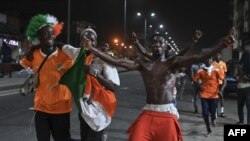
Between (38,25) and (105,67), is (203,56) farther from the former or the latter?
(38,25)

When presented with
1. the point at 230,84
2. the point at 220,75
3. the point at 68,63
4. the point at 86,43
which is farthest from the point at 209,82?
the point at 230,84

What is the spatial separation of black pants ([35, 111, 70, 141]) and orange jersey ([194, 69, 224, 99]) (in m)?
5.36

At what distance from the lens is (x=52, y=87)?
5.72 metres

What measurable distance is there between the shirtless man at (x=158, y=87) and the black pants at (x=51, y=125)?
2.96 ft

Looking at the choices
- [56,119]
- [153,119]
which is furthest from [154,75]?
[56,119]

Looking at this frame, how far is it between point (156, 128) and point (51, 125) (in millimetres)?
1383

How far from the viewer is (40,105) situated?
18.7 ft

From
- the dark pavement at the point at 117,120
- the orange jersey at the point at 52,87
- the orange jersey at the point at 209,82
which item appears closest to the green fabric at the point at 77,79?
the orange jersey at the point at 52,87

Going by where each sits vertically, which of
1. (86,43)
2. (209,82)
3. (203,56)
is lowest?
(209,82)

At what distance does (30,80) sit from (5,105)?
29.6ft

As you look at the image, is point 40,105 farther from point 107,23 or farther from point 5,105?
point 107,23

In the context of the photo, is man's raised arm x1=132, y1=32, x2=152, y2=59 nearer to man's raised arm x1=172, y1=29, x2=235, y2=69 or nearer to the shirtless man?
the shirtless man

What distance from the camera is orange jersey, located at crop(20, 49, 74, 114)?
569cm

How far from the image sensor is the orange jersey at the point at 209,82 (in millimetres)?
10641
